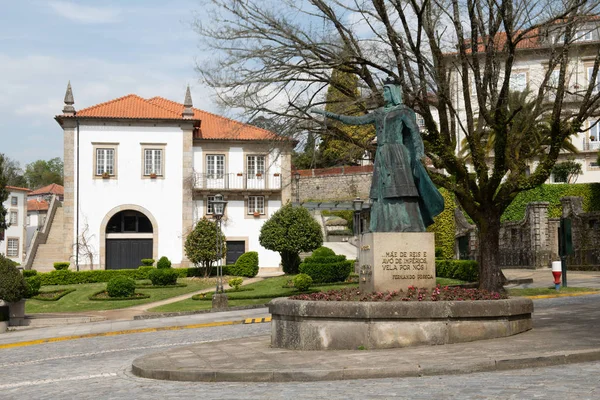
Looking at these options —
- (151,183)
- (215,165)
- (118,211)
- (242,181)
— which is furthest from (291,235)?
(118,211)

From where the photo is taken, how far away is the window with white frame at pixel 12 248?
70.9 m

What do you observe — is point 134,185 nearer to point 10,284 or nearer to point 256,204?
point 256,204

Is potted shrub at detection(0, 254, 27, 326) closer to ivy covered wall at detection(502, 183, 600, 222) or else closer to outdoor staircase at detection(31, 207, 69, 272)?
outdoor staircase at detection(31, 207, 69, 272)

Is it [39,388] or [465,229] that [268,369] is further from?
[465,229]

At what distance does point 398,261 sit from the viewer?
10836mm

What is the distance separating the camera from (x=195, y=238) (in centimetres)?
3481

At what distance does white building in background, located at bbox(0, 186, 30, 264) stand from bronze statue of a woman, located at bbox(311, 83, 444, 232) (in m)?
65.9

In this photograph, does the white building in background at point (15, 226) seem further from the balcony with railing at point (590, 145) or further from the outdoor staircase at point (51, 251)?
the balcony with railing at point (590, 145)

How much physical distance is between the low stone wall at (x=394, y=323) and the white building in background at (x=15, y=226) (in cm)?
6659

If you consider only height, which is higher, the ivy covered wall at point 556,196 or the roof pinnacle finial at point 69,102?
the roof pinnacle finial at point 69,102

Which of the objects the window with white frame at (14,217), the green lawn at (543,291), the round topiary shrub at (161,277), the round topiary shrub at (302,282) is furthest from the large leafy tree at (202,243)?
the window with white frame at (14,217)

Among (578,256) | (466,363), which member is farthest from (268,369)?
(578,256)

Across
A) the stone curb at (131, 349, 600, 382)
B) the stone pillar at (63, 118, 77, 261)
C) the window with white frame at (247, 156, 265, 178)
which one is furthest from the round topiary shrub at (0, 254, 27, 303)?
the window with white frame at (247, 156, 265, 178)

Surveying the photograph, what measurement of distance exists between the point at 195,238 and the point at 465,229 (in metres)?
13.6
